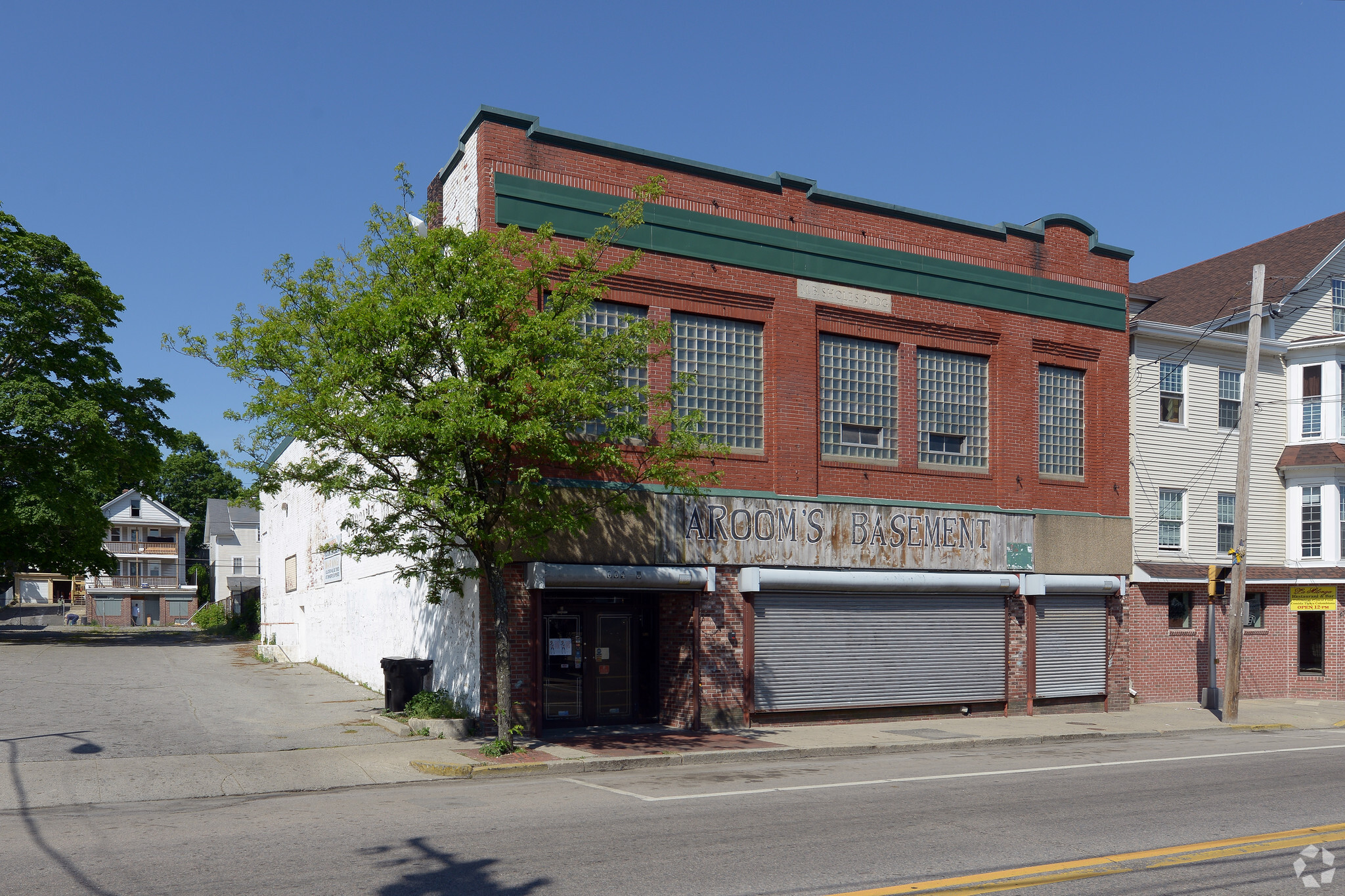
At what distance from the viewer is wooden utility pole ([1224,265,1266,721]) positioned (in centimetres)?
2236

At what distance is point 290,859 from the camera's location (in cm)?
870

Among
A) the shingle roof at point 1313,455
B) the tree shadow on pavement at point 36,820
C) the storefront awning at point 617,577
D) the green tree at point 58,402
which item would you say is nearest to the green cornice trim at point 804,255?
the storefront awning at point 617,577

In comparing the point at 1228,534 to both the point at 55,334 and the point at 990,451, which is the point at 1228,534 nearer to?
the point at 990,451

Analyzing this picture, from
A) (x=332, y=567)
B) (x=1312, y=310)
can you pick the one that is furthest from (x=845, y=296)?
(x=1312, y=310)

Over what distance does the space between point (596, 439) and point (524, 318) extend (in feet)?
6.94

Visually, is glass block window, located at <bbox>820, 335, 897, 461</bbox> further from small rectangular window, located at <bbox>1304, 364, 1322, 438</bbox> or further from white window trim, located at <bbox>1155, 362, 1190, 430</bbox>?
small rectangular window, located at <bbox>1304, 364, 1322, 438</bbox>

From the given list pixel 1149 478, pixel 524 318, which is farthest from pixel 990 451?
pixel 524 318

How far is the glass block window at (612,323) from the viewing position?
18.5m

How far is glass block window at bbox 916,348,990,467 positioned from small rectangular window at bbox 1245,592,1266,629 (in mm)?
10669

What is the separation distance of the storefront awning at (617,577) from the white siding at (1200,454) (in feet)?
42.0

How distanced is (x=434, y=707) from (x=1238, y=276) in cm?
2646

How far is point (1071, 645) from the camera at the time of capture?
76.4 ft

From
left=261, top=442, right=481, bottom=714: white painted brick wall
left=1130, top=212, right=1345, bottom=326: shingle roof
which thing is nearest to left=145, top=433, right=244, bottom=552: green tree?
left=261, top=442, right=481, bottom=714: white painted brick wall

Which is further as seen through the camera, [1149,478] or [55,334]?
[55,334]
